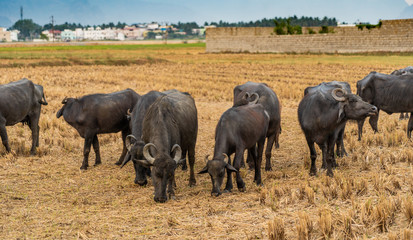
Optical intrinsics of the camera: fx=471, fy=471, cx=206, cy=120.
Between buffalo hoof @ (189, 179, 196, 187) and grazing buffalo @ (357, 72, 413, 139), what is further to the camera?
grazing buffalo @ (357, 72, 413, 139)

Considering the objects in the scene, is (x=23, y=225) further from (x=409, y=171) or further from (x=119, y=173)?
(x=409, y=171)

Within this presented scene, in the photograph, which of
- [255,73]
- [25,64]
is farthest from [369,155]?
[25,64]

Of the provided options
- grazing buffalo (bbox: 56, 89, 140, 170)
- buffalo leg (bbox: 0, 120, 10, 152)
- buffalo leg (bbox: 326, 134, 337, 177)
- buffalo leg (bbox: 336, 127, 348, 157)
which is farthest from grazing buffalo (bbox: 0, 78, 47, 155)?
buffalo leg (bbox: 336, 127, 348, 157)

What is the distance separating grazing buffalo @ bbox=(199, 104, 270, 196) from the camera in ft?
25.9

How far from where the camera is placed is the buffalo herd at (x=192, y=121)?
8094mm

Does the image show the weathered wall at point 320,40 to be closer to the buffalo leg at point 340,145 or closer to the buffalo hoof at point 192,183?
the buffalo leg at point 340,145

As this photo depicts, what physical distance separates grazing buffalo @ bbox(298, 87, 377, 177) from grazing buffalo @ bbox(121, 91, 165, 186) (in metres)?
3.23

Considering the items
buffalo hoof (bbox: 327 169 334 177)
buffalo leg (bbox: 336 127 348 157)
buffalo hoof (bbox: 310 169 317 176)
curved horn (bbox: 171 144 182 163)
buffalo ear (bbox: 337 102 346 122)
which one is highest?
buffalo ear (bbox: 337 102 346 122)

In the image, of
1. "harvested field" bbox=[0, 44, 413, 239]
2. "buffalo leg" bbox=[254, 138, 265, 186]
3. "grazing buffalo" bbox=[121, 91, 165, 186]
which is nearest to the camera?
"harvested field" bbox=[0, 44, 413, 239]

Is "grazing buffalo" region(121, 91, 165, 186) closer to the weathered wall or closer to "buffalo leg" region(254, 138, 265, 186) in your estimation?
"buffalo leg" region(254, 138, 265, 186)

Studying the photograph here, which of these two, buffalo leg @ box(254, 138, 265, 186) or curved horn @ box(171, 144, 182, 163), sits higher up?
curved horn @ box(171, 144, 182, 163)

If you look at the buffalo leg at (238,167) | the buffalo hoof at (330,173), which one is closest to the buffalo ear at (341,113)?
the buffalo hoof at (330,173)

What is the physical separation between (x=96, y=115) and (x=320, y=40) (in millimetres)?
45821

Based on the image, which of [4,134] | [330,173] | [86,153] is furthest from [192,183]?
[4,134]
